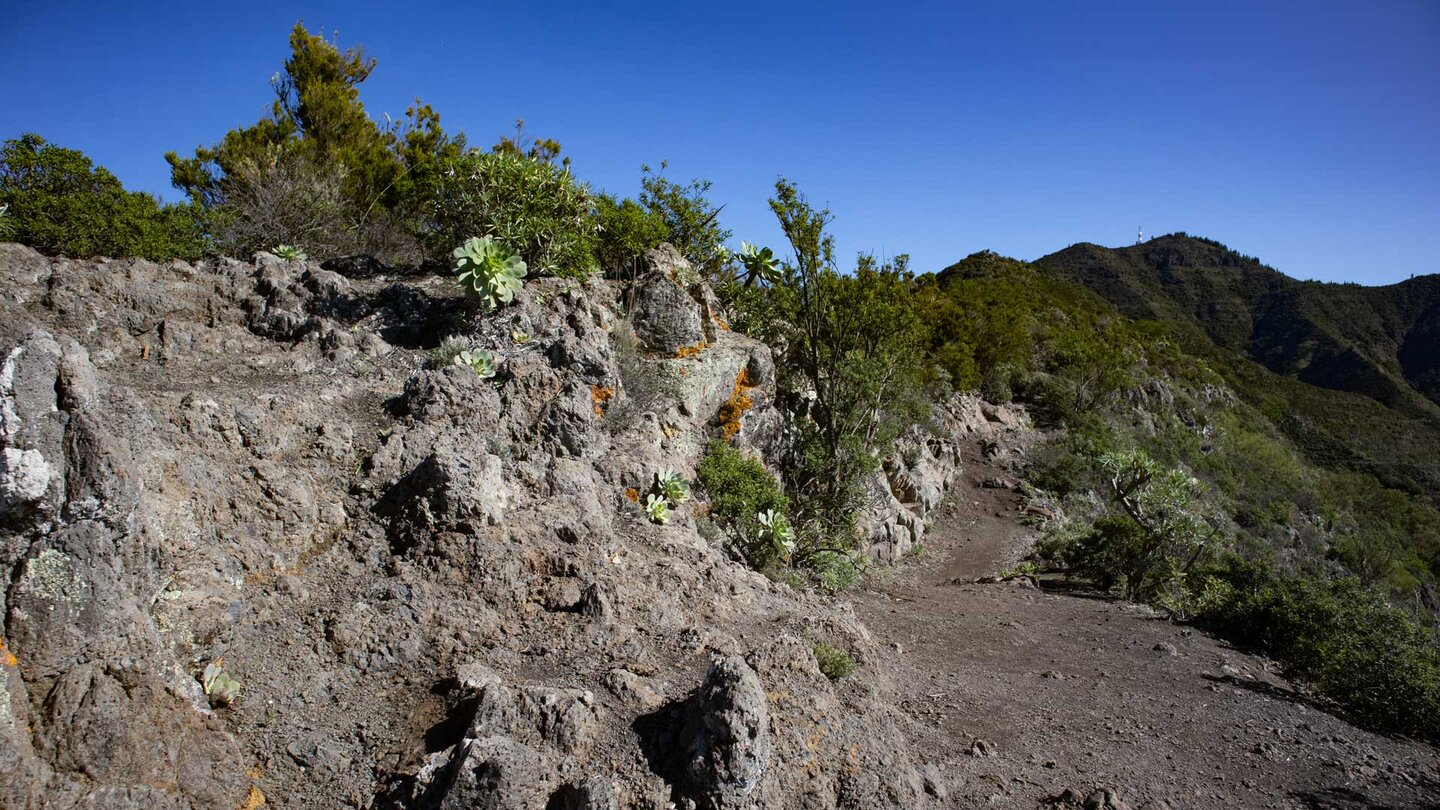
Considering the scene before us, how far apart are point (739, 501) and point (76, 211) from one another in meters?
7.79

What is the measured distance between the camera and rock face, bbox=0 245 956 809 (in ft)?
9.88

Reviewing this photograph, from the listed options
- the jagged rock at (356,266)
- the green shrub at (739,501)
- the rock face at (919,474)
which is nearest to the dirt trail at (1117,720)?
the green shrub at (739,501)

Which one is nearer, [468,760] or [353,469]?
[468,760]

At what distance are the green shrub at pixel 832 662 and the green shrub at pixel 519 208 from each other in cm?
561

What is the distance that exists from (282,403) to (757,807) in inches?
162

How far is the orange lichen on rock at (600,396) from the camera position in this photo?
7.34m

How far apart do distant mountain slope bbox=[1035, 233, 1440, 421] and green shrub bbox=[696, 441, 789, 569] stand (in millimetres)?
68360

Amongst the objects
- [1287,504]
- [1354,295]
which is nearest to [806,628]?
[1287,504]

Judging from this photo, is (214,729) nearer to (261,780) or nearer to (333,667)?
(261,780)

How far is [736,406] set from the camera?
9.45 meters

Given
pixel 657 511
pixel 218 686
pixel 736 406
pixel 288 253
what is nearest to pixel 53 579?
pixel 218 686

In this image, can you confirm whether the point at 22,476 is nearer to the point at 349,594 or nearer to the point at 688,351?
the point at 349,594

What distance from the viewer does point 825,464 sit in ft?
34.6

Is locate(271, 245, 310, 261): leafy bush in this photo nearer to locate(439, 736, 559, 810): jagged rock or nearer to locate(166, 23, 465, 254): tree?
locate(166, 23, 465, 254): tree
